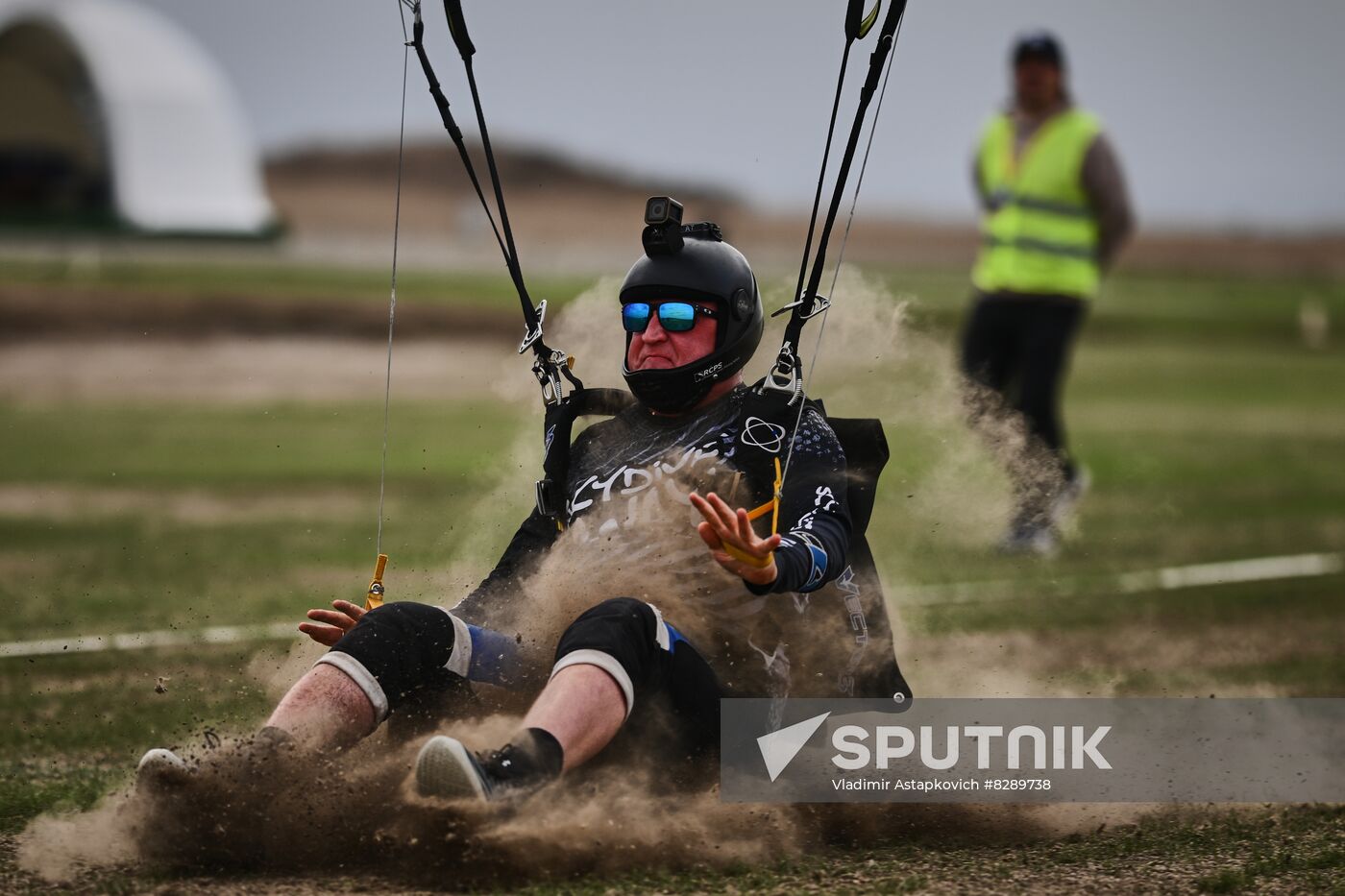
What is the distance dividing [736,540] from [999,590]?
5384 mm

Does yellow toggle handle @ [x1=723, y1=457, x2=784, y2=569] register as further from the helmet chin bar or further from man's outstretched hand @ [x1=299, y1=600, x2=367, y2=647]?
man's outstretched hand @ [x1=299, y1=600, x2=367, y2=647]

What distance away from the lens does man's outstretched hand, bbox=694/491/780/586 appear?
3.82m

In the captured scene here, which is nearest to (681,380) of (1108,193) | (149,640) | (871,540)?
(149,640)

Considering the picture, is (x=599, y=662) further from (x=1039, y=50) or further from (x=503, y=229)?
(x=1039, y=50)

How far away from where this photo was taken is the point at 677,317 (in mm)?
4660

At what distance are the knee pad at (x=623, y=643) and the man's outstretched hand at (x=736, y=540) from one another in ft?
0.92

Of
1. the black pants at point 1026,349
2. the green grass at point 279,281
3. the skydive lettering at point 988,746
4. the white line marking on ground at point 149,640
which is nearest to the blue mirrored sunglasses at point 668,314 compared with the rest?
the skydive lettering at point 988,746

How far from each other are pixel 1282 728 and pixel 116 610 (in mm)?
5464

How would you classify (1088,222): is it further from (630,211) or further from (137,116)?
(630,211)

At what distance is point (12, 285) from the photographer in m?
27.3

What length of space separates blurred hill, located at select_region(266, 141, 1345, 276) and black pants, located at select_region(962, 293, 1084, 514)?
68.8 feet

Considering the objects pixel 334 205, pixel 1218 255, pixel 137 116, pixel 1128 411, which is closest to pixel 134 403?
pixel 1128 411

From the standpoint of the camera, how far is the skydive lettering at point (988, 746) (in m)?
4.73

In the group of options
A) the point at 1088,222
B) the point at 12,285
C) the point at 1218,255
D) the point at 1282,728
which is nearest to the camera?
the point at 1282,728
